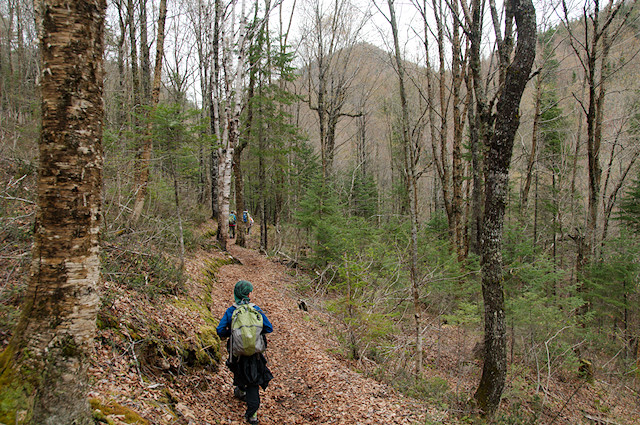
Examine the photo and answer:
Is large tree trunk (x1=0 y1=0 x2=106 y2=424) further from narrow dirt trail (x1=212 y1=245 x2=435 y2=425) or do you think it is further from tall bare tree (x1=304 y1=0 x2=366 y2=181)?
tall bare tree (x1=304 y1=0 x2=366 y2=181)

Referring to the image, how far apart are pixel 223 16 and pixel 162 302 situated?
429 inches

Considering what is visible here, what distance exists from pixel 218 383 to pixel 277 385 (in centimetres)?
101

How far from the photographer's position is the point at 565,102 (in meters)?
23.8

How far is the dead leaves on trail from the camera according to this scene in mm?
3225

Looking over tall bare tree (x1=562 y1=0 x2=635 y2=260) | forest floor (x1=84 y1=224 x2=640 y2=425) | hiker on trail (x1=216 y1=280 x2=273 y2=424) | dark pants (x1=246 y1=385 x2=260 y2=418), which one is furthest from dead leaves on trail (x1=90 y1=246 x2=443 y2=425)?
tall bare tree (x1=562 y1=0 x2=635 y2=260)

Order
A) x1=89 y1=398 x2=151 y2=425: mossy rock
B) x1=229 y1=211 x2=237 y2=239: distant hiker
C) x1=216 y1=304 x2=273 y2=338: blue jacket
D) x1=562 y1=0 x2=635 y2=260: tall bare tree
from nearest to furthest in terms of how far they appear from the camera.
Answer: x1=89 y1=398 x2=151 y2=425: mossy rock < x1=216 y1=304 x2=273 y2=338: blue jacket < x1=562 y1=0 x2=635 y2=260: tall bare tree < x1=229 y1=211 x2=237 y2=239: distant hiker

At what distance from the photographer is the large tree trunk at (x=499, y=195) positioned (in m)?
4.62

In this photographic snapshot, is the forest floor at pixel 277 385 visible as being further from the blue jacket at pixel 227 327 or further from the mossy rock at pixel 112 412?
the blue jacket at pixel 227 327

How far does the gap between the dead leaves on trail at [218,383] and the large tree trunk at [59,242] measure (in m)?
0.81

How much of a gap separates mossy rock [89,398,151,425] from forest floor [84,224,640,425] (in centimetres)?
1

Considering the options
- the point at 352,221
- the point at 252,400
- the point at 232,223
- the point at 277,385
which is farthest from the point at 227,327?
the point at 232,223

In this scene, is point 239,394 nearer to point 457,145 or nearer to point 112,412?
point 112,412

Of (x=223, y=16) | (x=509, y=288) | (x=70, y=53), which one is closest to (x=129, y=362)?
(x=70, y=53)

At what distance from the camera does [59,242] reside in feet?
6.57
